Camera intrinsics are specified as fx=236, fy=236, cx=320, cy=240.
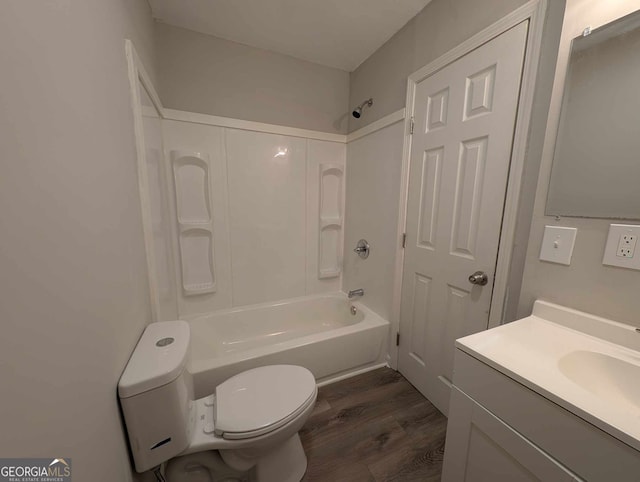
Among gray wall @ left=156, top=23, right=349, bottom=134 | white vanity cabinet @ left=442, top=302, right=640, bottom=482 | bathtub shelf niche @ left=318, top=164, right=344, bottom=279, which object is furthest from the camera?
bathtub shelf niche @ left=318, top=164, right=344, bottom=279

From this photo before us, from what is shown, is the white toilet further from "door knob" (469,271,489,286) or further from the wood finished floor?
"door knob" (469,271,489,286)

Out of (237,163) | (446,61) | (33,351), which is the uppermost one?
(446,61)

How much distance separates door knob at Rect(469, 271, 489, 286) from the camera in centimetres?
116

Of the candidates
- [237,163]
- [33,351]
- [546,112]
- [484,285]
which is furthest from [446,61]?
[33,351]

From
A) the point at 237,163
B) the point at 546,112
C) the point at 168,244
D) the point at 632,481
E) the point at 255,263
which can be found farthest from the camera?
the point at 255,263

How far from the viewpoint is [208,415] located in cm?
101

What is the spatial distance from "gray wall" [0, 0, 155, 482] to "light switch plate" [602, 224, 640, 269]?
145 centimetres

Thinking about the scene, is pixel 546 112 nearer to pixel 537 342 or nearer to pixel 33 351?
pixel 537 342

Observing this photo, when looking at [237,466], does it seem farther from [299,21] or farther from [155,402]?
[299,21]

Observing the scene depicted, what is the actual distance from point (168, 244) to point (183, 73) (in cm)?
122

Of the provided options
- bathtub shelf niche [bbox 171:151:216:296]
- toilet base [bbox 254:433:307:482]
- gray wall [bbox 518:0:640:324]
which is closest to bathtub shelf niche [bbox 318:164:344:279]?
bathtub shelf niche [bbox 171:151:216:296]

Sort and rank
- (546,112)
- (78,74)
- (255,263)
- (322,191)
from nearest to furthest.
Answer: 1. (78,74)
2. (546,112)
3. (255,263)
4. (322,191)

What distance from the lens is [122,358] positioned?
0.76 m

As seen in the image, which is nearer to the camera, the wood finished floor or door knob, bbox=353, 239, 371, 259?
the wood finished floor
